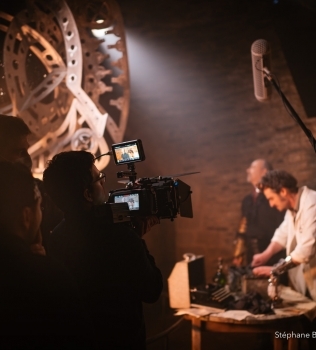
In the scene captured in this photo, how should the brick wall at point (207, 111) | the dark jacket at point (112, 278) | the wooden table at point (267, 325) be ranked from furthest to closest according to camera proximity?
the brick wall at point (207, 111) < the wooden table at point (267, 325) < the dark jacket at point (112, 278)

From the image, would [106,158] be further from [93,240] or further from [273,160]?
[273,160]

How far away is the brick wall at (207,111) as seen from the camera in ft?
13.6

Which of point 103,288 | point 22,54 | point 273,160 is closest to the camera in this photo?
point 103,288

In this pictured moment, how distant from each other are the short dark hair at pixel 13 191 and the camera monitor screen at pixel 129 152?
2.28 feet

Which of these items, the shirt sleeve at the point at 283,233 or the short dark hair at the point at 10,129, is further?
the shirt sleeve at the point at 283,233

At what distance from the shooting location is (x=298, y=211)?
3016 mm

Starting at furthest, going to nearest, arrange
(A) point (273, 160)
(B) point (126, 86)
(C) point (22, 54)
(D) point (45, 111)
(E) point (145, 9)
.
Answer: (A) point (273, 160) → (E) point (145, 9) → (B) point (126, 86) → (D) point (45, 111) → (C) point (22, 54)

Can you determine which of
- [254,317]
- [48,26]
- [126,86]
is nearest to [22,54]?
[48,26]

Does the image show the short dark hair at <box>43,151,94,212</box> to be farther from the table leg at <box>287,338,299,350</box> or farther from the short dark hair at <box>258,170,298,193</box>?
the short dark hair at <box>258,170,298,193</box>

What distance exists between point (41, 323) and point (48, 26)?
8.00 ft

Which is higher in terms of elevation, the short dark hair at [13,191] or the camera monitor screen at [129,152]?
the camera monitor screen at [129,152]

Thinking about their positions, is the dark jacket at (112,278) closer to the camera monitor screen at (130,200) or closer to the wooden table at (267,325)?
the camera monitor screen at (130,200)

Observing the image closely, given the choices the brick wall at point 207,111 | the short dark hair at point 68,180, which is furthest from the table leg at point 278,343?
the brick wall at point 207,111

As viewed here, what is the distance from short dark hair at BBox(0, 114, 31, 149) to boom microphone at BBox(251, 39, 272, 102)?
1.30 m
